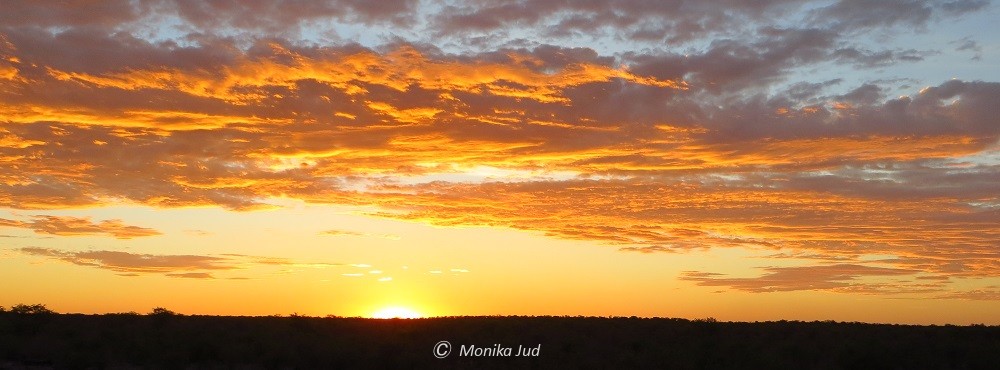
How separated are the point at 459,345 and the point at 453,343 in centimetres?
66

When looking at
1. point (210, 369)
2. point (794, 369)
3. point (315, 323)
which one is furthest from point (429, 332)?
point (794, 369)

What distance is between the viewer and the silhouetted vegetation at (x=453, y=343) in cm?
2938

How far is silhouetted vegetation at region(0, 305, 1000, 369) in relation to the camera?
96.4 ft

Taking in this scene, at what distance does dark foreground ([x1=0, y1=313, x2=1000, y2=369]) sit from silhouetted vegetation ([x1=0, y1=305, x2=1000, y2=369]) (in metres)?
0.05

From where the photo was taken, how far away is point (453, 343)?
3638 cm

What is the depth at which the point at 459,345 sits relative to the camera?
3578 cm

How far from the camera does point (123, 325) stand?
138 ft

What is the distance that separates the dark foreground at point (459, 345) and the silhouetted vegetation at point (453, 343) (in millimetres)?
53

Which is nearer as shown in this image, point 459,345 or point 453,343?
point 459,345

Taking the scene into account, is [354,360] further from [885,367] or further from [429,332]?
[885,367]

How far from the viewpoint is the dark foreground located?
1155 inches

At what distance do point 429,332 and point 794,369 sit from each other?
1881cm

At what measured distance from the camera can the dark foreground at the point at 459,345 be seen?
→ 29328 mm

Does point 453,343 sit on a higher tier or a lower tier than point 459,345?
higher
